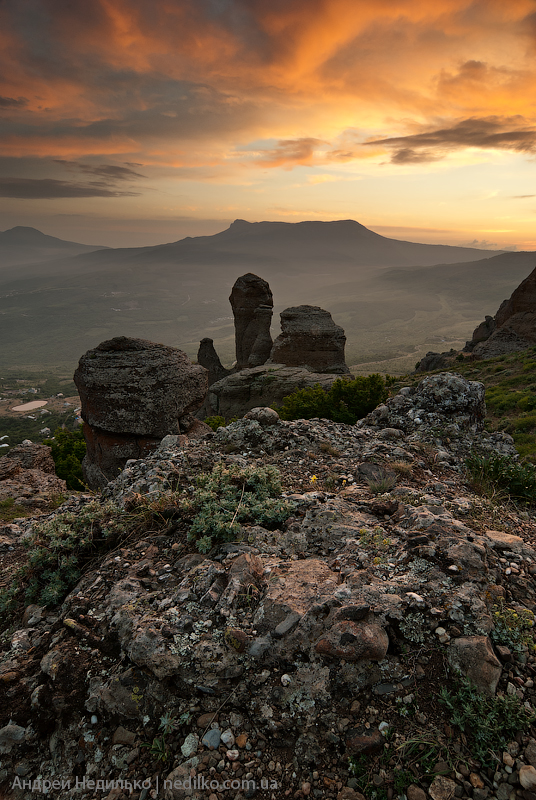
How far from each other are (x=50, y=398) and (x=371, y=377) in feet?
390

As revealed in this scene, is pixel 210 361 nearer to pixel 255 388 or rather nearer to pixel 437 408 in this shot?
pixel 255 388

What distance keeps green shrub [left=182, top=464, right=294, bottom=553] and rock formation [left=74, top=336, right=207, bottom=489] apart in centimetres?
670

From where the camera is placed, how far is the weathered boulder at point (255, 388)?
880 inches

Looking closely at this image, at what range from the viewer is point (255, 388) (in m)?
23.3

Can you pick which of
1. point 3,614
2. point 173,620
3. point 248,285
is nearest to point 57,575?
point 3,614

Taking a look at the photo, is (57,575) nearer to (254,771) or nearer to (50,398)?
(254,771)

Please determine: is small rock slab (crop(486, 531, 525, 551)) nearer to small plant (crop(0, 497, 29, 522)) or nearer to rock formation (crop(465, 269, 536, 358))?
small plant (crop(0, 497, 29, 522))

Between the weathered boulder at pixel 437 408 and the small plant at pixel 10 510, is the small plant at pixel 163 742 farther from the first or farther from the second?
the small plant at pixel 10 510

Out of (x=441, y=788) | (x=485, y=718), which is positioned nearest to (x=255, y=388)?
(x=485, y=718)

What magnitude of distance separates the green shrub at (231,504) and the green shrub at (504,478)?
3556 mm

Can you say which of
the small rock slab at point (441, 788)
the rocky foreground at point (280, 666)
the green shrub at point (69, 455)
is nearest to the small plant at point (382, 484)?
the rocky foreground at point (280, 666)

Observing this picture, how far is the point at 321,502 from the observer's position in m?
5.14

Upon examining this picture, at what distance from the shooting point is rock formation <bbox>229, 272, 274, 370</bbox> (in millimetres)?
33938

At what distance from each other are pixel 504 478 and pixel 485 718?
15.5 ft
